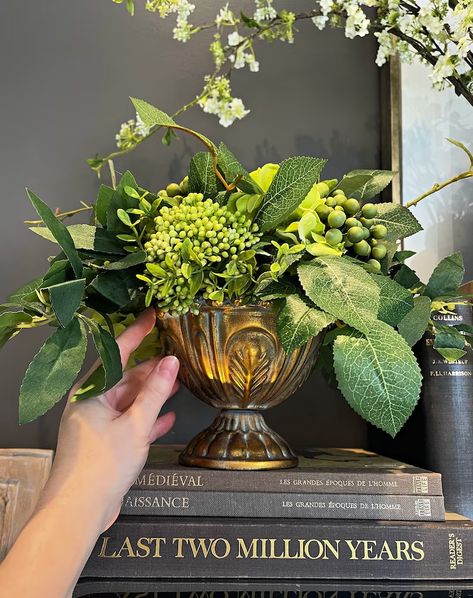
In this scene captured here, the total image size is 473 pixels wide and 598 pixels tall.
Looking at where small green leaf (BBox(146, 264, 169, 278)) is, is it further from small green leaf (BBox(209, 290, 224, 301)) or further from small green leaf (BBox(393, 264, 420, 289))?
small green leaf (BBox(393, 264, 420, 289))

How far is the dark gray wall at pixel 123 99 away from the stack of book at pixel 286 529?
1.81ft

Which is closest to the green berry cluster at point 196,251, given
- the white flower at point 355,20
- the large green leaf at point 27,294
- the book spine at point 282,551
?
the large green leaf at point 27,294

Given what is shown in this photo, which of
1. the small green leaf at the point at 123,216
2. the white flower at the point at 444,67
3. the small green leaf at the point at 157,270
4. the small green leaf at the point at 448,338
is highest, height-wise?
the white flower at the point at 444,67

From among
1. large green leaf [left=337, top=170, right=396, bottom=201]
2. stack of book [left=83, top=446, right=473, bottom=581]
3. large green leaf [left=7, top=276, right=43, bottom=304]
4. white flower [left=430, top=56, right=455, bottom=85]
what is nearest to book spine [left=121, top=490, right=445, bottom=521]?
stack of book [left=83, top=446, right=473, bottom=581]

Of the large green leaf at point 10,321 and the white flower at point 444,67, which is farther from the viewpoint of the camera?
the white flower at point 444,67

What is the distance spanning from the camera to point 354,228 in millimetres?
630

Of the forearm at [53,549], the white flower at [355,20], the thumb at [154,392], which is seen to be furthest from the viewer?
the white flower at [355,20]

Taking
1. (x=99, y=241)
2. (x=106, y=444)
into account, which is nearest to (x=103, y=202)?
(x=99, y=241)

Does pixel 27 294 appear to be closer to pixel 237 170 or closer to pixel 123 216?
pixel 123 216

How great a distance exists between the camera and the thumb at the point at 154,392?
57cm

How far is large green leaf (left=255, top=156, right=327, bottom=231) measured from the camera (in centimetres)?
60

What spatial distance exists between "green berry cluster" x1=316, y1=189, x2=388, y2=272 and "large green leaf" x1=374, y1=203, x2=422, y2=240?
3 cm

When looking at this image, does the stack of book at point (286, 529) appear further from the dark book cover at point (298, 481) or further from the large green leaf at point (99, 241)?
the large green leaf at point (99, 241)

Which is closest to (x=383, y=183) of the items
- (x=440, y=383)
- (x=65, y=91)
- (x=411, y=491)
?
(x=440, y=383)
